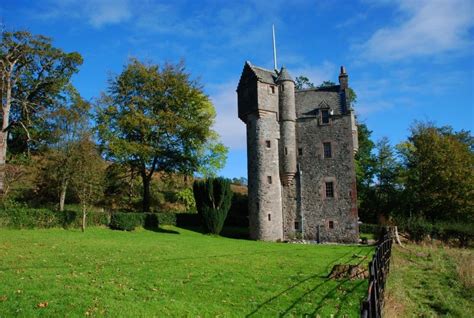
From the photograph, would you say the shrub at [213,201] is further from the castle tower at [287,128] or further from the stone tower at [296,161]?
the castle tower at [287,128]

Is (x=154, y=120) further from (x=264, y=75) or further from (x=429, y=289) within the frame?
(x=429, y=289)

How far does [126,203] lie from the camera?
39344 mm

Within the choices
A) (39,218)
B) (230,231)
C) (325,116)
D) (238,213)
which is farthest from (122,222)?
(325,116)

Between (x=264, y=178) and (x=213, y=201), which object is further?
(x=213, y=201)

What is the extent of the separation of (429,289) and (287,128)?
22.4 metres

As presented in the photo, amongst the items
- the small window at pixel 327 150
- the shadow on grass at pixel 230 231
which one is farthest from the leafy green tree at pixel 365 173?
the shadow on grass at pixel 230 231

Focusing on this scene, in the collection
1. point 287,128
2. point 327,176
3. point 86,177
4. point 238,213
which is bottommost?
point 238,213

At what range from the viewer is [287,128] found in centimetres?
3397

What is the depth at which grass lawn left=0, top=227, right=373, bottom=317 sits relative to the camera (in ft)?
29.1

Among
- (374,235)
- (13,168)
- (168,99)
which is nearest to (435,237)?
(374,235)

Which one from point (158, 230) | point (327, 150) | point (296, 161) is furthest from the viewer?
point (296, 161)

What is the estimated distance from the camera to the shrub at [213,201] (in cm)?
3197

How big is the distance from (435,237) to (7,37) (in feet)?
127

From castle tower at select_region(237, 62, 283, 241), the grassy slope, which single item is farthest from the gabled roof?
the grassy slope
